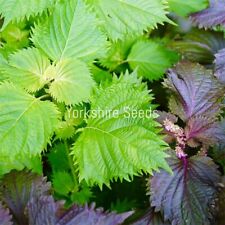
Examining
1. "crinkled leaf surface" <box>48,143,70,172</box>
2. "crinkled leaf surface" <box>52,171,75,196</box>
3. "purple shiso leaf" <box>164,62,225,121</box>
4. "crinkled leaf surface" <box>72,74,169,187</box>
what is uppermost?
"purple shiso leaf" <box>164,62,225,121</box>

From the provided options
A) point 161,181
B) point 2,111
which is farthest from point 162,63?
point 2,111

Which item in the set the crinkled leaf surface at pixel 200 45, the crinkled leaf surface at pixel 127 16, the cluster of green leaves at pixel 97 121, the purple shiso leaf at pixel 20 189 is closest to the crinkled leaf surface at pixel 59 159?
the cluster of green leaves at pixel 97 121

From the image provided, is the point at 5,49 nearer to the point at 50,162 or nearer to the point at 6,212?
the point at 50,162

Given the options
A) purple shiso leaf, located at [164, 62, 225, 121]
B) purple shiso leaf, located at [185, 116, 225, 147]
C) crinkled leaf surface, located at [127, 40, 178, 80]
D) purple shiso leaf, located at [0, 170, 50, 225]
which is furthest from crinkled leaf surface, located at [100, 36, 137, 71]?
purple shiso leaf, located at [0, 170, 50, 225]

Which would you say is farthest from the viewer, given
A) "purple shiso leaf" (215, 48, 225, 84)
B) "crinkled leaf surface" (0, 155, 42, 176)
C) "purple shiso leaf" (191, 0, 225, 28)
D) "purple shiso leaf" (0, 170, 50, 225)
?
"purple shiso leaf" (191, 0, 225, 28)

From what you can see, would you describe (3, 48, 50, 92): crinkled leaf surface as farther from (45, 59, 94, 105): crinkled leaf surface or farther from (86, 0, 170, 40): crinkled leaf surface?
(86, 0, 170, 40): crinkled leaf surface

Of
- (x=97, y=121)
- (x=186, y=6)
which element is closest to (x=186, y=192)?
(x=97, y=121)

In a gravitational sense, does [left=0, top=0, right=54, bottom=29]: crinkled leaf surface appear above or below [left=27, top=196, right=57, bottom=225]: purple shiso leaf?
above

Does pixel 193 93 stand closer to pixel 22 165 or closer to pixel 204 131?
pixel 204 131
